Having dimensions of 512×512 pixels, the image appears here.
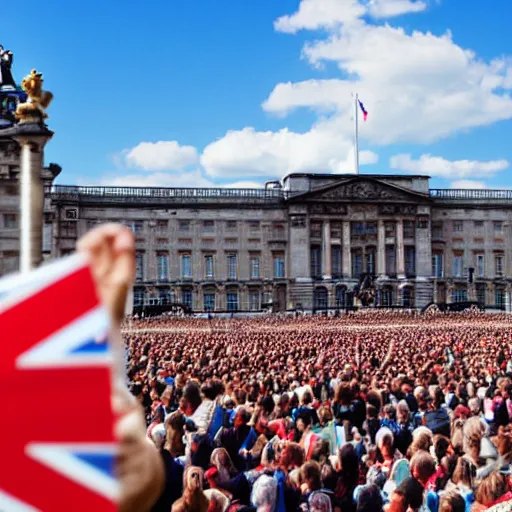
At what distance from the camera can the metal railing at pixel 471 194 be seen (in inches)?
3223

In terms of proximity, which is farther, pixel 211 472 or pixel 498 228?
pixel 498 228

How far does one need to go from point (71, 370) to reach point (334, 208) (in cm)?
7660

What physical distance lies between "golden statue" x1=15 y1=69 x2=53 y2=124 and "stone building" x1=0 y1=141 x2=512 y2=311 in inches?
2791

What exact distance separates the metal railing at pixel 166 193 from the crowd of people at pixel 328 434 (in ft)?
193

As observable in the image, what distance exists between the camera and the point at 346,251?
7869 cm

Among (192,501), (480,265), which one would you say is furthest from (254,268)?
(192,501)

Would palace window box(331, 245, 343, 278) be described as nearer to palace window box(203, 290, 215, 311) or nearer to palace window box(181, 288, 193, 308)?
palace window box(203, 290, 215, 311)

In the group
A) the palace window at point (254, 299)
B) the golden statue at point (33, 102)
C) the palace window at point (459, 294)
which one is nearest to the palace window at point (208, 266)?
the palace window at point (254, 299)

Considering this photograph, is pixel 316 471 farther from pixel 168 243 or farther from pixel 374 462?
pixel 168 243

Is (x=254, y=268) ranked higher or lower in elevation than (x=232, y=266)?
lower

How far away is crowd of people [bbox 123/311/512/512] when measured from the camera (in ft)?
23.7

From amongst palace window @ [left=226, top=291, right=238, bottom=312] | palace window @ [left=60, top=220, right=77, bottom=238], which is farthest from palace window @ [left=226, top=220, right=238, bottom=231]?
palace window @ [left=60, top=220, right=77, bottom=238]

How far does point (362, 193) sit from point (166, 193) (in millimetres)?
19291

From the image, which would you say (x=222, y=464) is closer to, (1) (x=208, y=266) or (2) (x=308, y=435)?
(2) (x=308, y=435)
